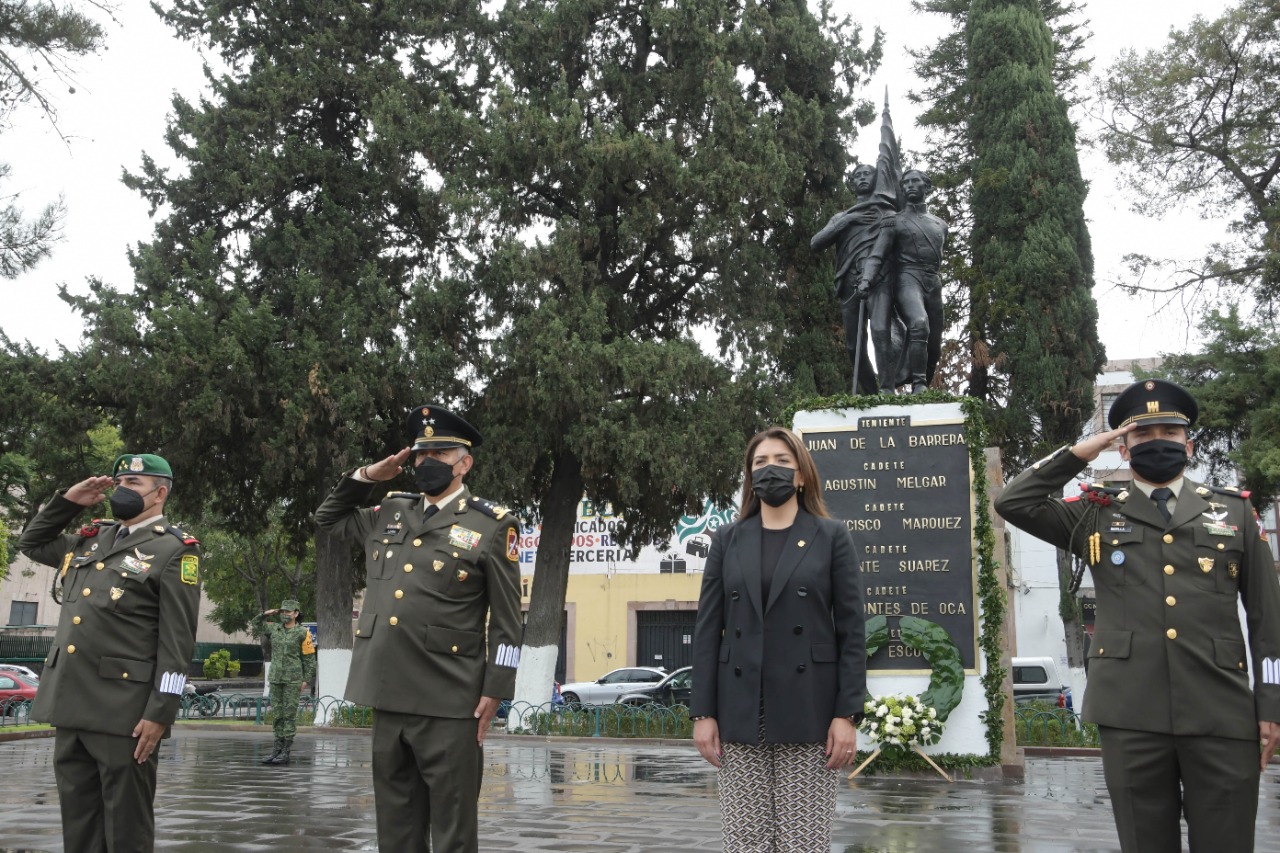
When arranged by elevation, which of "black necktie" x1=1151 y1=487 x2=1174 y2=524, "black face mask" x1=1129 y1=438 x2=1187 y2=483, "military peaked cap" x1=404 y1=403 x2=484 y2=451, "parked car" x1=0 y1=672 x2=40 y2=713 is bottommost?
"parked car" x1=0 y1=672 x2=40 y2=713

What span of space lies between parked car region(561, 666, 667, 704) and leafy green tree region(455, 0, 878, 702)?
19.9 ft

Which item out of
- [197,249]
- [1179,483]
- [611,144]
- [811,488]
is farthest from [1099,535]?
[197,249]

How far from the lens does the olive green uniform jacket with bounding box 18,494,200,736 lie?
503 centimetres

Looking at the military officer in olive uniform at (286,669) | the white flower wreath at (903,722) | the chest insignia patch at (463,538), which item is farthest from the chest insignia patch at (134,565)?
the military officer in olive uniform at (286,669)

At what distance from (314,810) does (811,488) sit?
515cm

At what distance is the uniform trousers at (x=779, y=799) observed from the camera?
4023 millimetres

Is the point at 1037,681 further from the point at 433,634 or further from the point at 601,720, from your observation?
the point at 433,634

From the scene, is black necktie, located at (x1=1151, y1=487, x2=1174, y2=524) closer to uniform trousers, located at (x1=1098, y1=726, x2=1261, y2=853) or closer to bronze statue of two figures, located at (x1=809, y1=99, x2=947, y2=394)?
uniform trousers, located at (x1=1098, y1=726, x2=1261, y2=853)

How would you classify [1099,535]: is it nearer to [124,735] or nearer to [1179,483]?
[1179,483]

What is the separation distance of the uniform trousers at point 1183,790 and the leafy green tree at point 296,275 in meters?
15.2

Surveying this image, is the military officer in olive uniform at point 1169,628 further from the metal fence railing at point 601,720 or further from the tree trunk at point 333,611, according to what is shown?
the tree trunk at point 333,611

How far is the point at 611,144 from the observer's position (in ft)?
59.7

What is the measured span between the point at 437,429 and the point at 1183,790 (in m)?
3.14

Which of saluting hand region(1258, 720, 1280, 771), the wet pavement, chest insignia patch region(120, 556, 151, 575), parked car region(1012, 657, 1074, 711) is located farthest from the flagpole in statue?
parked car region(1012, 657, 1074, 711)
